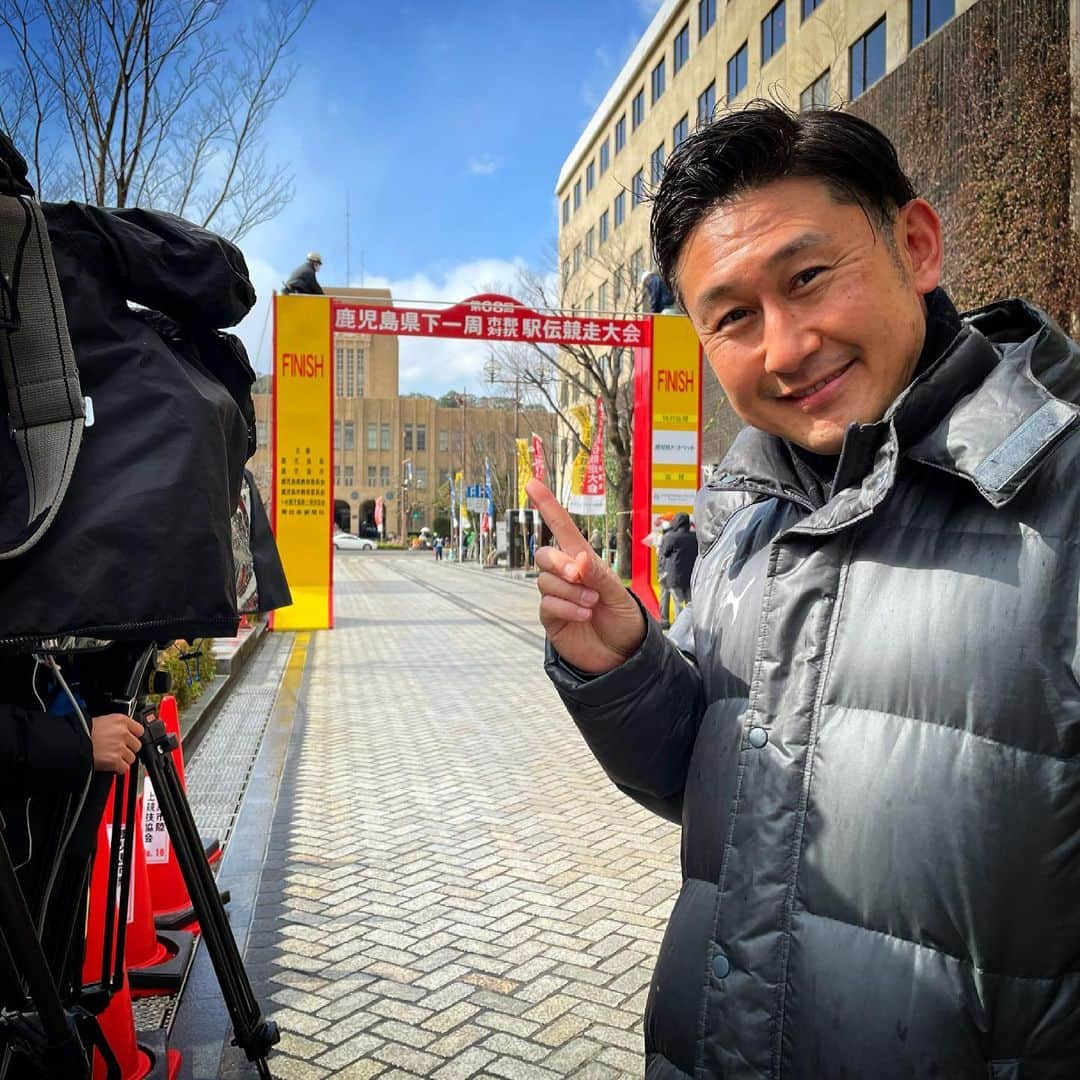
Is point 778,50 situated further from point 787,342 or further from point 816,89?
point 787,342

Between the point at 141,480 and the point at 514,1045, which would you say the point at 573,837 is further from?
the point at 141,480

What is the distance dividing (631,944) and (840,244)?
3289 mm

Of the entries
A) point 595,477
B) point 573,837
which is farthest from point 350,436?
point 573,837

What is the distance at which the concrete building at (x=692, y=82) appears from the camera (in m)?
20.6

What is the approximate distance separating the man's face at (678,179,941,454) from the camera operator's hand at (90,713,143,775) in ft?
5.05

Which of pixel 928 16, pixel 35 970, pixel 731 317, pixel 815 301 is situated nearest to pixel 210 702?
pixel 35 970

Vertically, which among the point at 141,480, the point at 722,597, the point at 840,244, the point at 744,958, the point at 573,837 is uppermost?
the point at 840,244

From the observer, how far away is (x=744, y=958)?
1.29 m

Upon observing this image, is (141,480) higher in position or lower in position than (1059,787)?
higher

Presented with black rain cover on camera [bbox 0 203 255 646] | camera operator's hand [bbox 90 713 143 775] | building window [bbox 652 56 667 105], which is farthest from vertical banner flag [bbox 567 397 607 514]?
black rain cover on camera [bbox 0 203 255 646]

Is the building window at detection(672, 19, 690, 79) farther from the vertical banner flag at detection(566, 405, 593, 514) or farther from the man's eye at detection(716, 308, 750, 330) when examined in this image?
the man's eye at detection(716, 308, 750, 330)

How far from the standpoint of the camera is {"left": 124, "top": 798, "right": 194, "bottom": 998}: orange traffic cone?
3.51 metres

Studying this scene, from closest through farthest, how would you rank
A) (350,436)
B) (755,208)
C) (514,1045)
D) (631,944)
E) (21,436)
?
(755,208) → (21,436) → (514,1045) → (631,944) → (350,436)

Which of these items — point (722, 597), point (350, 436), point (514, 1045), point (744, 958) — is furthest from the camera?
point (350, 436)
